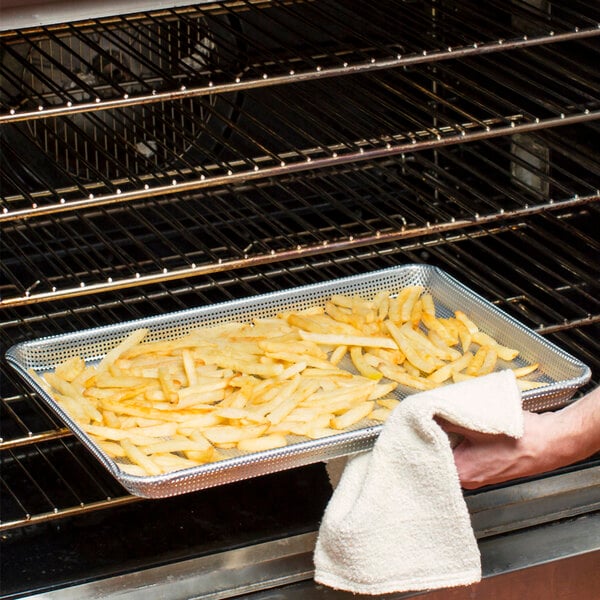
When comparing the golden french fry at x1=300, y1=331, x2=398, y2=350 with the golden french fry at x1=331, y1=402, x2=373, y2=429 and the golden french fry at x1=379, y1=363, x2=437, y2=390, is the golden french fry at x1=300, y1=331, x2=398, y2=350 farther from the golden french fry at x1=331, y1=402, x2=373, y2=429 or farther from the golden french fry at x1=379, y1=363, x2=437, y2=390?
the golden french fry at x1=331, y1=402, x2=373, y2=429

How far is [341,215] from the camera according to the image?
3014 mm

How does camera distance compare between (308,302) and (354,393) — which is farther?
(308,302)

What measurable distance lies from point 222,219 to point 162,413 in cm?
93

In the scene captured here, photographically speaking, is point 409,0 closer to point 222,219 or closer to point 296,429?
point 222,219

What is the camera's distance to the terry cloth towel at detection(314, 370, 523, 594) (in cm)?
176

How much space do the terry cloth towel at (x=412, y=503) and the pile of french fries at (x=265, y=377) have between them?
179 millimetres

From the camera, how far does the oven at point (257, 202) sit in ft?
6.73

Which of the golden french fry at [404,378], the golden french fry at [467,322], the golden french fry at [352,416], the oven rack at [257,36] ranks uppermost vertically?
the oven rack at [257,36]

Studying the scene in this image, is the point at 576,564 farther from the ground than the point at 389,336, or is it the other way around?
the point at 389,336

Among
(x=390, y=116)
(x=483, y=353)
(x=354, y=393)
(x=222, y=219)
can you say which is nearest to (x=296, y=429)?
(x=354, y=393)

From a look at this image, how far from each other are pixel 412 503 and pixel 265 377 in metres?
0.45

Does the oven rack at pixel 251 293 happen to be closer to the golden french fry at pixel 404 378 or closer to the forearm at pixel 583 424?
the golden french fry at pixel 404 378

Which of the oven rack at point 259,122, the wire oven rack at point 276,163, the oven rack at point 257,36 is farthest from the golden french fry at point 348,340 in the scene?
the oven rack at point 257,36

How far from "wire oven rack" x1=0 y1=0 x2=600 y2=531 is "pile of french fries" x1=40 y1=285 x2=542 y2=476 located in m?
0.19
